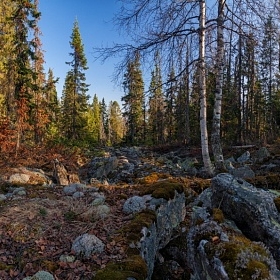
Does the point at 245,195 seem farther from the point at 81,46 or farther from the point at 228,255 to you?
the point at 81,46

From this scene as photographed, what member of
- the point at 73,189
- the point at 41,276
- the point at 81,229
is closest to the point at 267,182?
the point at 73,189

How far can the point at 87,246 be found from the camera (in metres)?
3.70

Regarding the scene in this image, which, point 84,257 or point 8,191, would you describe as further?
point 8,191

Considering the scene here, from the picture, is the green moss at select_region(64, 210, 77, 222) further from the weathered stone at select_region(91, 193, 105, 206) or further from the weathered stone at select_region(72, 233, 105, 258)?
the weathered stone at select_region(72, 233, 105, 258)

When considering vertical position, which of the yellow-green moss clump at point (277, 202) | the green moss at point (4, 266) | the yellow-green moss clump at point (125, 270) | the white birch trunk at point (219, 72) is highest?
the white birch trunk at point (219, 72)

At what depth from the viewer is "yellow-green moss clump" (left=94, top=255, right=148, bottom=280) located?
124 inches

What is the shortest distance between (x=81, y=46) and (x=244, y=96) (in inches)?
709

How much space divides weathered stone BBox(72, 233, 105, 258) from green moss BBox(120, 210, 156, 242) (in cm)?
47

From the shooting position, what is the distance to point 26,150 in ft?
51.4

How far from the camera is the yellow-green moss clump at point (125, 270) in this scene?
10.3ft

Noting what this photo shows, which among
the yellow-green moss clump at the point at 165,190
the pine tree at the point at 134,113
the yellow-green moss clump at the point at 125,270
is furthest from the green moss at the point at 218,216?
the pine tree at the point at 134,113

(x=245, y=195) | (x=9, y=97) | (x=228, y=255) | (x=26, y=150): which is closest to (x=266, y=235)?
(x=245, y=195)

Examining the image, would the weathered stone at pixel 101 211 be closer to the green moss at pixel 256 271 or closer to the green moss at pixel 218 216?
the green moss at pixel 218 216

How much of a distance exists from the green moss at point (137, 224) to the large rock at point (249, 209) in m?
1.16
